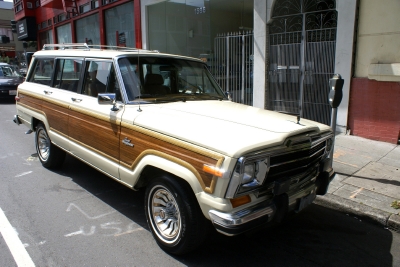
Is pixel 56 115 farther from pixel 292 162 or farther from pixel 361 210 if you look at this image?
pixel 361 210

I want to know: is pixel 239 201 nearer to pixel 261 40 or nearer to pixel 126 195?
pixel 126 195

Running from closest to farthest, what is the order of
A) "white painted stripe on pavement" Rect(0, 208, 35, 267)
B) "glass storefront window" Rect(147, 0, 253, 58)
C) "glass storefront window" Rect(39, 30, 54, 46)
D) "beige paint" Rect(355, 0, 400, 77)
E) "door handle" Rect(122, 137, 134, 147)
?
"white painted stripe on pavement" Rect(0, 208, 35, 267), "door handle" Rect(122, 137, 134, 147), "beige paint" Rect(355, 0, 400, 77), "glass storefront window" Rect(147, 0, 253, 58), "glass storefront window" Rect(39, 30, 54, 46)

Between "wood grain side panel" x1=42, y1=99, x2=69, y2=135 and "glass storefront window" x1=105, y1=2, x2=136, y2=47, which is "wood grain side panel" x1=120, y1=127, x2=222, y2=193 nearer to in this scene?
"wood grain side panel" x1=42, y1=99, x2=69, y2=135

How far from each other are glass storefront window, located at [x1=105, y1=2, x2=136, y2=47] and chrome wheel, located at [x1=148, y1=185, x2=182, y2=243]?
39.2ft

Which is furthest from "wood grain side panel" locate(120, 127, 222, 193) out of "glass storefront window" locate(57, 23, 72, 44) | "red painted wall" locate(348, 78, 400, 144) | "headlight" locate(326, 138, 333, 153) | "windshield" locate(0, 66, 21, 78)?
"glass storefront window" locate(57, 23, 72, 44)

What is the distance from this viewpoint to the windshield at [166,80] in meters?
4.04

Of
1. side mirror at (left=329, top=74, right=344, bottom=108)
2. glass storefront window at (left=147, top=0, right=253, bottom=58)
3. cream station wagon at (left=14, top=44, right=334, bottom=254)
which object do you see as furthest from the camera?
glass storefront window at (left=147, top=0, right=253, bottom=58)

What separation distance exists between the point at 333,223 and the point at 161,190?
2206 millimetres

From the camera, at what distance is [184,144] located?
302 centimetres

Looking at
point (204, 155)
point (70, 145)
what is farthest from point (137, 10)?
point (204, 155)

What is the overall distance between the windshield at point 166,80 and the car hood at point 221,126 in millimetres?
285

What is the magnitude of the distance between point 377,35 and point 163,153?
5.74 m

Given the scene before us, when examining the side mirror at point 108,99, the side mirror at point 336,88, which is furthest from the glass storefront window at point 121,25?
the side mirror at point 108,99

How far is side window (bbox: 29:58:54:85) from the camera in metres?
5.66
